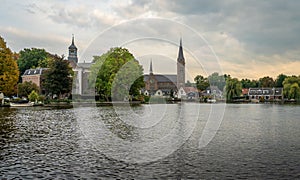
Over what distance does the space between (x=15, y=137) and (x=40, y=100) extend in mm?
49490

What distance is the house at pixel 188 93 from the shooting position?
148650 millimetres

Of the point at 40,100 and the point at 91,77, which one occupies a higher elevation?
the point at 91,77

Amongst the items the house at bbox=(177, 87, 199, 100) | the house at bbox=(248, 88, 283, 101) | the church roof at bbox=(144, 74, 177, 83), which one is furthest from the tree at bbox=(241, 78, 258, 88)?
the church roof at bbox=(144, 74, 177, 83)

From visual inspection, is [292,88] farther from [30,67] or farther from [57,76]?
[30,67]

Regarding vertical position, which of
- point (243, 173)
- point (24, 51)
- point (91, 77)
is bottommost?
point (243, 173)

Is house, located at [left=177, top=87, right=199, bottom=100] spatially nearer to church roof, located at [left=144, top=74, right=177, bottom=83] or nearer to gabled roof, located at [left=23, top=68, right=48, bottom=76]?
church roof, located at [left=144, top=74, right=177, bottom=83]

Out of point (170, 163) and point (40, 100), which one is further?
point (40, 100)

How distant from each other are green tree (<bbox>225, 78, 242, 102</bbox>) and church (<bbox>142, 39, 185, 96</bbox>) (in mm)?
27766

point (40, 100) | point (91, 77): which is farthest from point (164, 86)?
point (40, 100)

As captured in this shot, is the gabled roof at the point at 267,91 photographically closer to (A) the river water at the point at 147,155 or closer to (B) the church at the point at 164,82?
(B) the church at the point at 164,82

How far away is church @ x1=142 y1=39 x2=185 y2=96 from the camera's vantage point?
146775 millimetres

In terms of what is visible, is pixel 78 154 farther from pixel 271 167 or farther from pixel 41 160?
pixel 271 167

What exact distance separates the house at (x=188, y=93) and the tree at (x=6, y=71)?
4021 inches

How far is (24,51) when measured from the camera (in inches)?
4685
